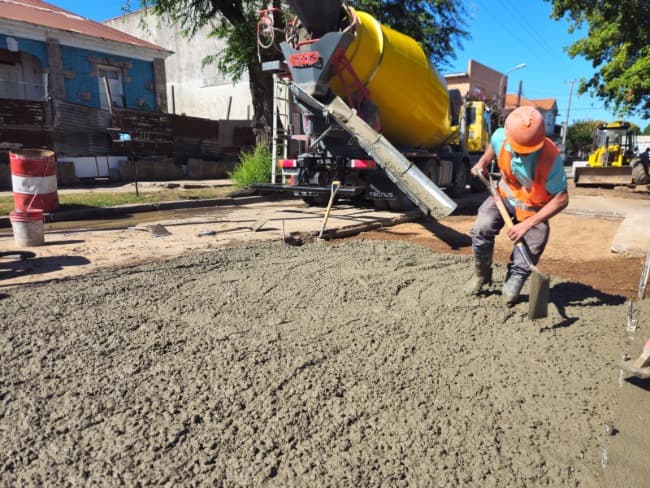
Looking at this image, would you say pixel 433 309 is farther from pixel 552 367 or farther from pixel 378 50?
pixel 378 50

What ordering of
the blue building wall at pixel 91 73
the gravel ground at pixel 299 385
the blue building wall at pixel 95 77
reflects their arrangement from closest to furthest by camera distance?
the gravel ground at pixel 299 385
the blue building wall at pixel 91 73
the blue building wall at pixel 95 77

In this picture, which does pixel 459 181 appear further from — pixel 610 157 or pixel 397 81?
pixel 610 157

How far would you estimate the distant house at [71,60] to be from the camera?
15.7m

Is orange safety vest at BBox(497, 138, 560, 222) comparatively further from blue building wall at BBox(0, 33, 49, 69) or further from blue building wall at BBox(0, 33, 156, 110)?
blue building wall at BBox(0, 33, 49, 69)

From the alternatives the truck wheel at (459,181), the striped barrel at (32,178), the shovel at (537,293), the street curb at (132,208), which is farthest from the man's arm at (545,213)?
the truck wheel at (459,181)

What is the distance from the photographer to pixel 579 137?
61281 mm

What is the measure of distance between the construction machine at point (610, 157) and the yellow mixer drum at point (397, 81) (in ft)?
30.0

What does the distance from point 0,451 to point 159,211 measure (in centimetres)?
766

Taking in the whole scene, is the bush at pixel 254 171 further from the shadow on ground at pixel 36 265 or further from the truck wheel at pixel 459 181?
the shadow on ground at pixel 36 265

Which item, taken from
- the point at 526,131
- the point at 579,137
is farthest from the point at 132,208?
the point at 579,137

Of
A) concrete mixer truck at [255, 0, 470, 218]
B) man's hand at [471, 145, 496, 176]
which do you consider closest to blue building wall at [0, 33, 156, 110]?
concrete mixer truck at [255, 0, 470, 218]

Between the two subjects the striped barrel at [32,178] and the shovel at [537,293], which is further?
the striped barrel at [32,178]

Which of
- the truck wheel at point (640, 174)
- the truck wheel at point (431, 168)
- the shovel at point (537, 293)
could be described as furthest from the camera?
the truck wheel at point (640, 174)

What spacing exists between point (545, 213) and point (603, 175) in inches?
584
